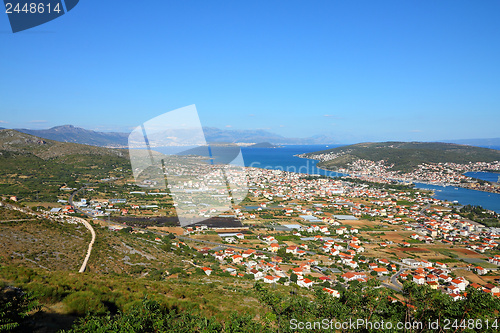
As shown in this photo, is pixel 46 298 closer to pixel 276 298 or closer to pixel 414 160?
pixel 276 298

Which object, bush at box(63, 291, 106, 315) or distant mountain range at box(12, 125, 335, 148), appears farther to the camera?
distant mountain range at box(12, 125, 335, 148)

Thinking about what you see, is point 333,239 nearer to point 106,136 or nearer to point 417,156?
point 417,156

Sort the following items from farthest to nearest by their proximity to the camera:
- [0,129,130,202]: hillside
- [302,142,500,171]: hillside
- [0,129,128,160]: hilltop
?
[302,142,500,171]: hillside < [0,129,128,160]: hilltop < [0,129,130,202]: hillside
